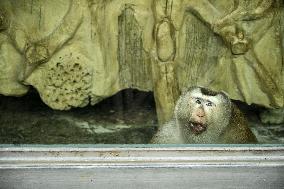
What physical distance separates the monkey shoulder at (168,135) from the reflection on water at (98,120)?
231mm

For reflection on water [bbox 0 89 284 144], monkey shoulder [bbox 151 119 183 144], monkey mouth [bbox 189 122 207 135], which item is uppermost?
monkey mouth [bbox 189 122 207 135]

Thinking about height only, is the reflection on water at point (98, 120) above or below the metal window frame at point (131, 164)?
below

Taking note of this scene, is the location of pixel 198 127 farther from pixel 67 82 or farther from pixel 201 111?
pixel 67 82

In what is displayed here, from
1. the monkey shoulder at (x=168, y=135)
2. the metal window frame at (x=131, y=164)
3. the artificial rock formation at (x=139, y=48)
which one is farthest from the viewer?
the artificial rock formation at (x=139, y=48)

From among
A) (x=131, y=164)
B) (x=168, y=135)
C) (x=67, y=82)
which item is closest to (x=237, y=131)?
(x=168, y=135)

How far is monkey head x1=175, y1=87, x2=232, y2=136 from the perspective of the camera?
3881 mm

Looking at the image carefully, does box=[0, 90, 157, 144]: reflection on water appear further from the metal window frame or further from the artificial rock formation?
the metal window frame

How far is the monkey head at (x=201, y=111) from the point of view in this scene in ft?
12.7

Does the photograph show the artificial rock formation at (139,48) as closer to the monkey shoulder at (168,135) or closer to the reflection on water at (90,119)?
the reflection on water at (90,119)

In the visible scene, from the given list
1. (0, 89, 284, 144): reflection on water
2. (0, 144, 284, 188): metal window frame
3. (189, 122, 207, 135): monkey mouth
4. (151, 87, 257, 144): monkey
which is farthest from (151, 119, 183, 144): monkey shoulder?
(0, 144, 284, 188): metal window frame

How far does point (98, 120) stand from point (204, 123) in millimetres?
915

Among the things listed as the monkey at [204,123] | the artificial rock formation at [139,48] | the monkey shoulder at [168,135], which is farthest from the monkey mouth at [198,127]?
the artificial rock formation at [139,48]

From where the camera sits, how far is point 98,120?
14.8 ft

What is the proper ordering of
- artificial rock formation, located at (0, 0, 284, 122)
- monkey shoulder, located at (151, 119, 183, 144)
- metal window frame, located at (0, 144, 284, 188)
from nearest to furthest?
metal window frame, located at (0, 144, 284, 188)
monkey shoulder, located at (151, 119, 183, 144)
artificial rock formation, located at (0, 0, 284, 122)
